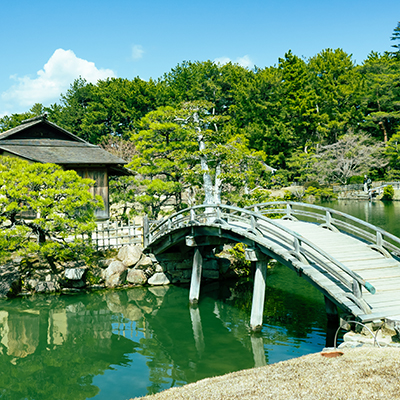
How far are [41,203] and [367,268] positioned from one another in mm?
12022

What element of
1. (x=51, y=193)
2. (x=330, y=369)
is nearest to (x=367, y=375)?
(x=330, y=369)

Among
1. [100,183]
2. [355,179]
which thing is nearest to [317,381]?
[100,183]

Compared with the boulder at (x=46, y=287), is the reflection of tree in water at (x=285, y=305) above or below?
below

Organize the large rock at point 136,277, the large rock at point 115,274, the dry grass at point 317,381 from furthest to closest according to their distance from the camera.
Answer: the large rock at point 136,277, the large rock at point 115,274, the dry grass at point 317,381

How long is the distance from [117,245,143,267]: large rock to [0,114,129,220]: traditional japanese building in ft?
16.8

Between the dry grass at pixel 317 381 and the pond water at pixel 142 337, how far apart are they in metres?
3.04

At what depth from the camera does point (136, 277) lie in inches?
687

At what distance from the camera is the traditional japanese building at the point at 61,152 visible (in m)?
21.1

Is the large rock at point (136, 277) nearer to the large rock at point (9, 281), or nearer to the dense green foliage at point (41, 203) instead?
the dense green foliage at point (41, 203)

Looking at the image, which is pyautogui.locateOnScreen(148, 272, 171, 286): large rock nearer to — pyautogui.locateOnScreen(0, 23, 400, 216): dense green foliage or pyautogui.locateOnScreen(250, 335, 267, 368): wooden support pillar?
pyautogui.locateOnScreen(250, 335, 267, 368): wooden support pillar

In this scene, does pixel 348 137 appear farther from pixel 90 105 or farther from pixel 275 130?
pixel 90 105

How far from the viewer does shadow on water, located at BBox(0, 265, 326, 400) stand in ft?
31.6

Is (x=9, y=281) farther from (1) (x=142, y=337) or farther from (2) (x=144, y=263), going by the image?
(1) (x=142, y=337)

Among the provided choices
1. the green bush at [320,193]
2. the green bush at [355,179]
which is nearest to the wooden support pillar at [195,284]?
the green bush at [320,193]
